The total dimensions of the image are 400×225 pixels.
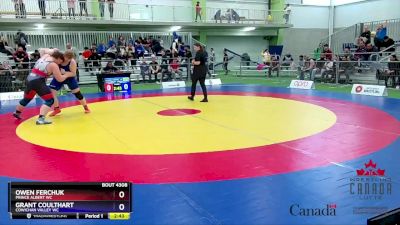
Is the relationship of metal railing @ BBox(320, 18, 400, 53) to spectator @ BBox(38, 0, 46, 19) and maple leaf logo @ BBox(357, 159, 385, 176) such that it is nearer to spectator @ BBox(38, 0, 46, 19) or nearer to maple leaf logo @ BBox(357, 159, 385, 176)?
spectator @ BBox(38, 0, 46, 19)

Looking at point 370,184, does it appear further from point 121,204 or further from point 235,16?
point 235,16

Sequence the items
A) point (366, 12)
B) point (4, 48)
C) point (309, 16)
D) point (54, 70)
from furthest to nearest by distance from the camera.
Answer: point (309, 16)
point (366, 12)
point (4, 48)
point (54, 70)

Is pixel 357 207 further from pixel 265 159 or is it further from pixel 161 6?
pixel 161 6

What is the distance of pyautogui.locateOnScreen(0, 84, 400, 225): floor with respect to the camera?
382cm

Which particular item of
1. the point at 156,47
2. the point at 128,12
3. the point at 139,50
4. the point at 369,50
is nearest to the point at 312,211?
the point at 369,50

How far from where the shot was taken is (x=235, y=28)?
3055 centimetres

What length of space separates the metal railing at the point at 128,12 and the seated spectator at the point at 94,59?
4709mm

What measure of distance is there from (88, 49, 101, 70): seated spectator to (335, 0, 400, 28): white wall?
74.2ft

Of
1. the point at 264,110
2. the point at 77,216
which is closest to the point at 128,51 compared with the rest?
the point at 264,110

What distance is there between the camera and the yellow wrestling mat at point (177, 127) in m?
6.34

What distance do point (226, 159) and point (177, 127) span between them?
2.45 metres

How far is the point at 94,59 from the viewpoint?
64.5ft
